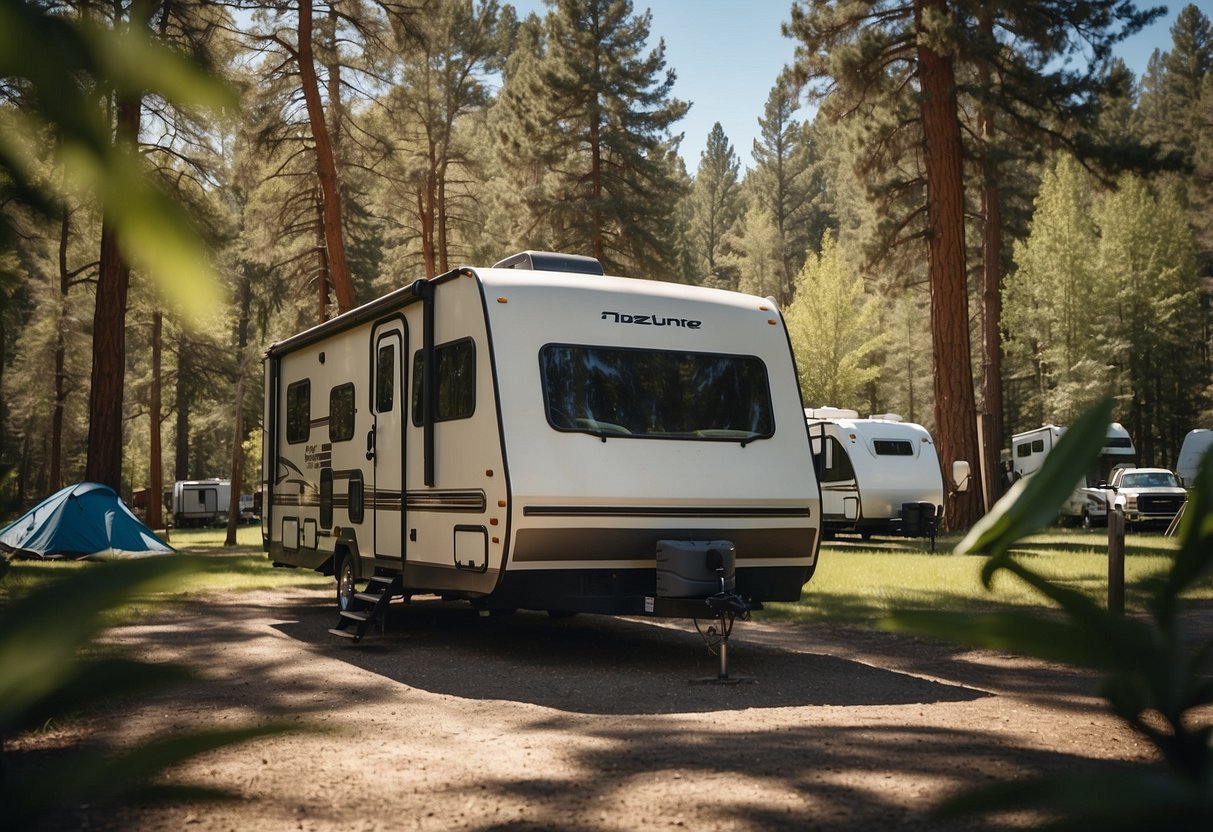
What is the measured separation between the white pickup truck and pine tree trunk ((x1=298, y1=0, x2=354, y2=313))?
60.6 feet

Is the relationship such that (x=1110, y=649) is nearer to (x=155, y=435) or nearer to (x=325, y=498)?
(x=325, y=498)

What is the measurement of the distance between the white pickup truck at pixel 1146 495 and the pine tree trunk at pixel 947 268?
26.5 ft

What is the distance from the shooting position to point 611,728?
6.30m

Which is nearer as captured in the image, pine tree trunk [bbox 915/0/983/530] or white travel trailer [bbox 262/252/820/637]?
white travel trailer [bbox 262/252/820/637]

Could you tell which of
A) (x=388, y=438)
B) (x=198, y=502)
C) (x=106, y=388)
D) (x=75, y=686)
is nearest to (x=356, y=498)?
(x=388, y=438)

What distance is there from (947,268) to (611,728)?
656 inches

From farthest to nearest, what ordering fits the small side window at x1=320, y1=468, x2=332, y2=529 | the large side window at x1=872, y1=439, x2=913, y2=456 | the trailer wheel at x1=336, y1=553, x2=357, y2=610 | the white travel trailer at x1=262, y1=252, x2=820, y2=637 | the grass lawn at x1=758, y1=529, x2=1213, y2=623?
the large side window at x1=872, y1=439, x2=913, y2=456, the grass lawn at x1=758, y1=529, x2=1213, y2=623, the small side window at x1=320, y1=468, x2=332, y2=529, the trailer wheel at x1=336, y1=553, x2=357, y2=610, the white travel trailer at x1=262, y1=252, x2=820, y2=637

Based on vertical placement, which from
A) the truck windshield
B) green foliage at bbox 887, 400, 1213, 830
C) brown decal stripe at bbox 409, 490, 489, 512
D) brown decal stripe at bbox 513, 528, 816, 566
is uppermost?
the truck windshield

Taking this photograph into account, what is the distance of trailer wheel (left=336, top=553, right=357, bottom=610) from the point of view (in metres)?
11.1

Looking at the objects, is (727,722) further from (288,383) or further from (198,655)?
(288,383)

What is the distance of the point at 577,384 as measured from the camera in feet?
29.2

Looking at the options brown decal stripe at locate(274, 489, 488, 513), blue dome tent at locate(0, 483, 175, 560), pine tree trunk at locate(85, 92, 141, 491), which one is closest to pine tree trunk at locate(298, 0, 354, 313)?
pine tree trunk at locate(85, 92, 141, 491)

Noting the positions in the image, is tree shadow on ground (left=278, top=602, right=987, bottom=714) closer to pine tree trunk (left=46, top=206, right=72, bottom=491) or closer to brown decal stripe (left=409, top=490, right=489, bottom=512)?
brown decal stripe (left=409, top=490, right=489, bottom=512)

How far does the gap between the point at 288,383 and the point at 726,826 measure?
33.1ft
